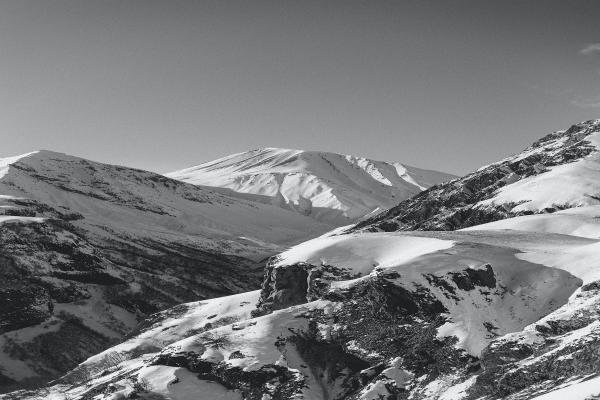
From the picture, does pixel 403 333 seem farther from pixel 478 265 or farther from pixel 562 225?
pixel 562 225

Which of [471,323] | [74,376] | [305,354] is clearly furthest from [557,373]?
[74,376]

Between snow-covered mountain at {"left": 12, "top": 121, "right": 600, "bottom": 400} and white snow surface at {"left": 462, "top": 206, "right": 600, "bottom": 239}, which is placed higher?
white snow surface at {"left": 462, "top": 206, "right": 600, "bottom": 239}

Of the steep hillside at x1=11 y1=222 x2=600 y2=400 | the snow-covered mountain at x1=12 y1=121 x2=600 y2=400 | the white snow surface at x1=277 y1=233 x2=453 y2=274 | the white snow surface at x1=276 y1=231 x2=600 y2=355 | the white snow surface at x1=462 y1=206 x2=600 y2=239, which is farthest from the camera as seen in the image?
the white snow surface at x1=462 y1=206 x2=600 y2=239

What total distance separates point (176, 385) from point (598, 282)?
68.7 meters

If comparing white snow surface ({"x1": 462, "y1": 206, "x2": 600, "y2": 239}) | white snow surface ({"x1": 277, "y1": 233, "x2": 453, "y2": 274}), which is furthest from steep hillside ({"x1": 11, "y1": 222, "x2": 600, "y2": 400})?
white snow surface ({"x1": 462, "y1": 206, "x2": 600, "y2": 239})

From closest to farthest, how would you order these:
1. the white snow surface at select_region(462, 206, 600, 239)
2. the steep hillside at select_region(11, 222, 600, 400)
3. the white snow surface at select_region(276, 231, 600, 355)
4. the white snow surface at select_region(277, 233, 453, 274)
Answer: the steep hillside at select_region(11, 222, 600, 400), the white snow surface at select_region(276, 231, 600, 355), the white snow surface at select_region(277, 233, 453, 274), the white snow surface at select_region(462, 206, 600, 239)

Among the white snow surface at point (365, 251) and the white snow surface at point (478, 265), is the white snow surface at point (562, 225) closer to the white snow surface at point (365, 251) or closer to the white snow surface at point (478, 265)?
the white snow surface at point (478, 265)

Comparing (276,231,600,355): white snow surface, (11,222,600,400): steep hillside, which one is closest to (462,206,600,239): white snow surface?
(276,231,600,355): white snow surface

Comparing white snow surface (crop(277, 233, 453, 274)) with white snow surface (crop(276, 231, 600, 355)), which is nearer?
white snow surface (crop(276, 231, 600, 355))

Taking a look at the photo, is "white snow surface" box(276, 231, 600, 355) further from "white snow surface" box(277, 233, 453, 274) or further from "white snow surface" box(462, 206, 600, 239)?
"white snow surface" box(462, 206, 600, 239)

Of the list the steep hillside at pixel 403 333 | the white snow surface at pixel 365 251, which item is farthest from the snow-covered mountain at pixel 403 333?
the white snow surface at pixel 365 251

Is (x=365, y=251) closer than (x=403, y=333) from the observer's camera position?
No

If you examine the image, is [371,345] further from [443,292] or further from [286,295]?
[286,295]

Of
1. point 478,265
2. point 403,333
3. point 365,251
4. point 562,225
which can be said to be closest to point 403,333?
point 403,333
